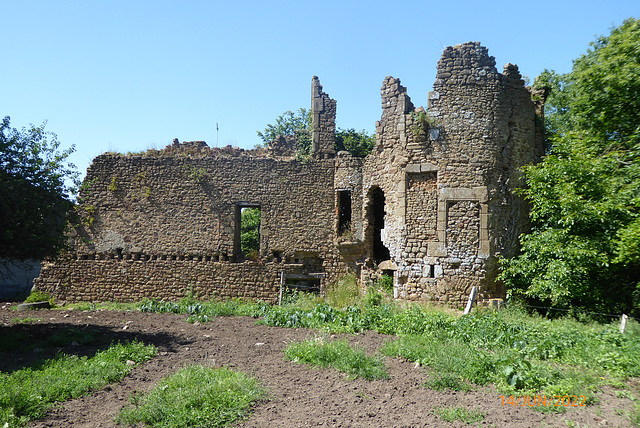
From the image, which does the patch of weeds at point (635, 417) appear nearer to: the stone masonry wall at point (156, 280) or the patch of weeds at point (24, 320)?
the stone masonry wall at point (156, 280)

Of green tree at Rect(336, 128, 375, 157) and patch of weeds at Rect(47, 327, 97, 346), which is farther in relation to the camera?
green tree at Rect(336, 128, 375, 157)

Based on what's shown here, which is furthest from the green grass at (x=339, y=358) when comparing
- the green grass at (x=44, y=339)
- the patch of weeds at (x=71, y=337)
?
the green grass at (x=44, y=339)

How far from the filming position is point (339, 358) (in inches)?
293

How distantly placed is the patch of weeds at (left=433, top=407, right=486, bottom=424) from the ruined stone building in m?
6.90

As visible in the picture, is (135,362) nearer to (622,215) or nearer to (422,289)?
Answer: (422,289)

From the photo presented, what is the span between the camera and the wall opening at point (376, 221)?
572 inches

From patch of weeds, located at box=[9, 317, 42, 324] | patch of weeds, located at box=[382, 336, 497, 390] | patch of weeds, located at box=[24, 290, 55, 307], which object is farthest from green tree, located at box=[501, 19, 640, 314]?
patch of weeds, located at box=[24, 290, 55, 307]

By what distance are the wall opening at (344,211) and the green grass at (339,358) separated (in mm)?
6681

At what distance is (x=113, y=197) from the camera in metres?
15.6

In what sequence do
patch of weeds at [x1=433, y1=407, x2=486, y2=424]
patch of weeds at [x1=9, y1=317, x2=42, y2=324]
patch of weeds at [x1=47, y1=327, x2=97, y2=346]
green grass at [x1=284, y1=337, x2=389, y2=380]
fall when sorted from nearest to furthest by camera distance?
patch of weeds at [x1=433, y1=407, x2=486, y2=424] → green grass at [x1=284, y1=337, x2=389, y2=380] → patch of weeds at [x1=47, y1=327, x2=97, y2=346] → patch of weeds at [x1=9, y1=317, x2=42, y2=324]

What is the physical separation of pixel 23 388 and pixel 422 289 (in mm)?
9083

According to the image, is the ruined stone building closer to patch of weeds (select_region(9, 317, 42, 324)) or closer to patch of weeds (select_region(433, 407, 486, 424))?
patch of weeds (select_region(9, 317, 42, 324))

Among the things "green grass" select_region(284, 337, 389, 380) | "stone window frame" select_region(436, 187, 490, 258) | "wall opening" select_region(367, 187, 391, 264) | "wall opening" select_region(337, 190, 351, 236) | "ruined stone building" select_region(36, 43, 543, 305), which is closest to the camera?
"green grass" select_region(284, 337, 389, 380)
